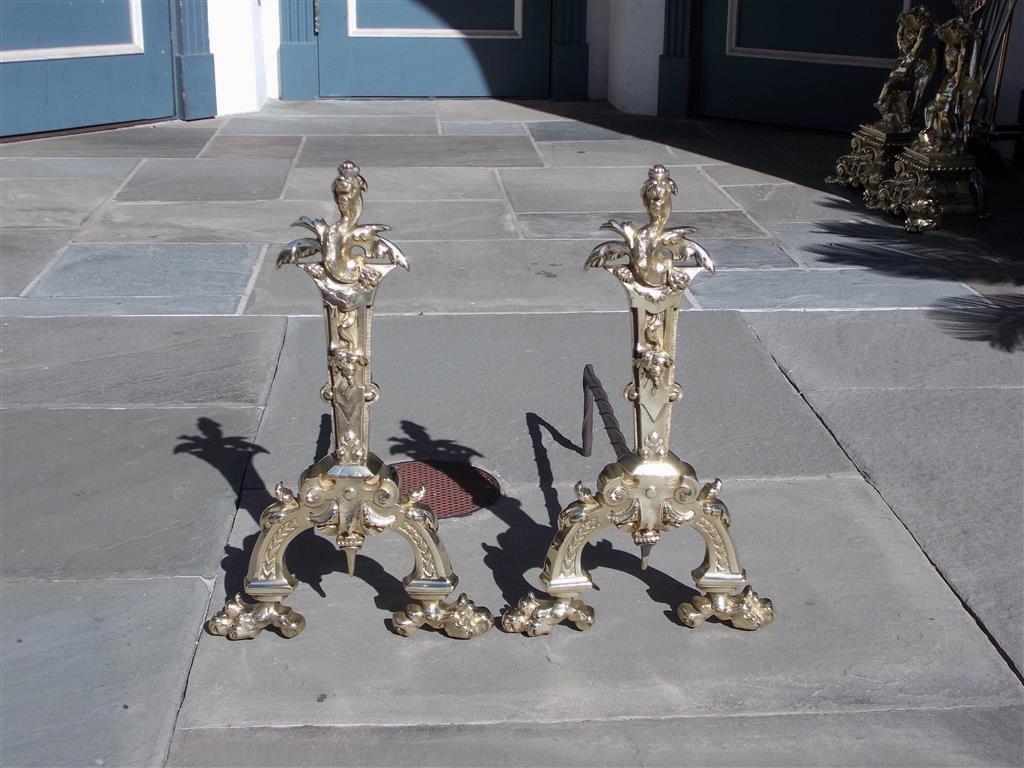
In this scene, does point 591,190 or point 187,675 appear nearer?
point 187,675

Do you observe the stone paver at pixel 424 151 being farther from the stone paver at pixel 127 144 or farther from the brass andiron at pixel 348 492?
the brass andiron at pixel 348 492

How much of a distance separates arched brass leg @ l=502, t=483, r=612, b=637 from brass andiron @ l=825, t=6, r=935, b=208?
5.11 meters

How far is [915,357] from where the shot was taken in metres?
5.31

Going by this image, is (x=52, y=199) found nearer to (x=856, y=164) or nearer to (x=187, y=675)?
(x=856, y=164)

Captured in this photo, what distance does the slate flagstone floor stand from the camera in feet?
9.78

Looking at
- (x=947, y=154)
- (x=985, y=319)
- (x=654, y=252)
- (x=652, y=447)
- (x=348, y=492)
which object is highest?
(x=654, y=252)

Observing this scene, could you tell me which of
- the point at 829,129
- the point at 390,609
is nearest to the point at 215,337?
the point at 390,609

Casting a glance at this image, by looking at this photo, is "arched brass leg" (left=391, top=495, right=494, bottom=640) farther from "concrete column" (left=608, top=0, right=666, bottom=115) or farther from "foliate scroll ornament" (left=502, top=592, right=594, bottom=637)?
"concrete column" (left=608, top=0, right=666, bottom=115)

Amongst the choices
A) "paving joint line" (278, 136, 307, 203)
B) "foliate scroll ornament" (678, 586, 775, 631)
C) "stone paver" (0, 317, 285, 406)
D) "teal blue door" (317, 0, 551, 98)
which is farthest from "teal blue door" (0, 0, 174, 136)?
"foliate scroll ornament" (678, 586, 775, 631)

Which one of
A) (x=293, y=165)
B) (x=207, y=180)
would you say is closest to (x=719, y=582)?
(x=207, y=180)

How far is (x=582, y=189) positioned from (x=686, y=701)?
5.56m

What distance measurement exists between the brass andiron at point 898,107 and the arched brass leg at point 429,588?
5.28 m

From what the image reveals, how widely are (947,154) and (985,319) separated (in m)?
1.84

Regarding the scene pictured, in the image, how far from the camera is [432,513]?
325 cm
